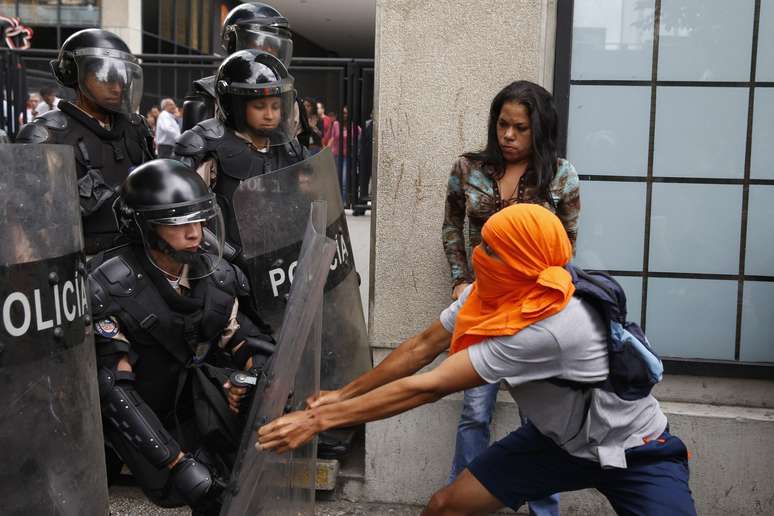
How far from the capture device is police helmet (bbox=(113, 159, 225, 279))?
3111 millimetres

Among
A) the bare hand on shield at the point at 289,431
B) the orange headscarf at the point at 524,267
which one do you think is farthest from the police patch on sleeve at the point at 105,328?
the orange headscarf at the point at 524,267

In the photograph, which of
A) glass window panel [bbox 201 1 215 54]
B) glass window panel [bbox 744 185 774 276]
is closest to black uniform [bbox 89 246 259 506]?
glass window panel [bbox 744 185 774 276]

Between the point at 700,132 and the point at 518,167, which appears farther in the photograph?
the point at 700,132

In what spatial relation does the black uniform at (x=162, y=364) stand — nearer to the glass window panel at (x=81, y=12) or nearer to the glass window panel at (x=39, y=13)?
the glass window panel at (x=81, y=12)

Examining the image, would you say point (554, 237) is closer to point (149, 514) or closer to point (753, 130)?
point (753, 130)

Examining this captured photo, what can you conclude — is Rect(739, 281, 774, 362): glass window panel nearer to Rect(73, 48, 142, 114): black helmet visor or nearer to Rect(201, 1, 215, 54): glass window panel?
Rect(73, 48, 142, 114): black helmet visor

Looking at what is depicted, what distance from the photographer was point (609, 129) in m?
4.31

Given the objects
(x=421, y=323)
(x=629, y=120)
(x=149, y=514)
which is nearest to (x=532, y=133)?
(x=629, y=120)

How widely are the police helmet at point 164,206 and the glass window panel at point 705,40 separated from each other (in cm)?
216

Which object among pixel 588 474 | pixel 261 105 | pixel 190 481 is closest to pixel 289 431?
pixel 190 481

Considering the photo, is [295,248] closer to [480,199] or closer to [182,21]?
[480,199]

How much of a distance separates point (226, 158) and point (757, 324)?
2.45 meters

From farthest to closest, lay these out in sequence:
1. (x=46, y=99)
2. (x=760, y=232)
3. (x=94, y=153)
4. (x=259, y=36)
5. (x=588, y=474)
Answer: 1. (x=46, y=99)
2. (x=259, y=36)
3. (x=94, y=153)
4. (x=760, y=232)
5. (x=588, y=474)

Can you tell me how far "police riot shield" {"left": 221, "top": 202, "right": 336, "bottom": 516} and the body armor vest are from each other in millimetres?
658
